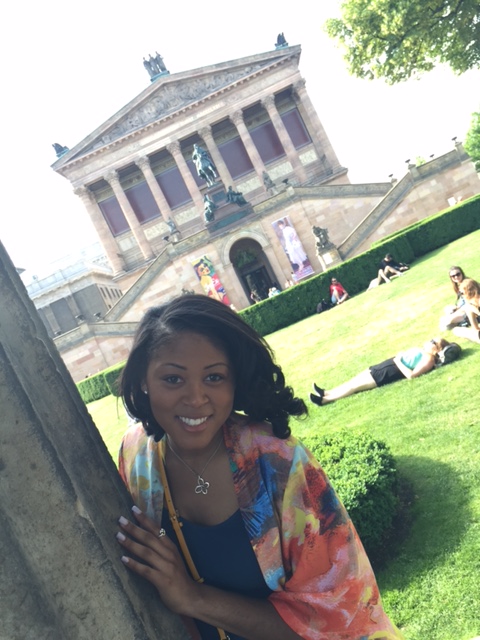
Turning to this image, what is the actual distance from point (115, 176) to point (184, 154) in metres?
5.96

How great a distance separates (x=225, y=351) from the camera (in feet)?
6.57

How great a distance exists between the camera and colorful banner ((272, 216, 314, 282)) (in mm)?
31953

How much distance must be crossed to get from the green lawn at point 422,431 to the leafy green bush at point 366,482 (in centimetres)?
22

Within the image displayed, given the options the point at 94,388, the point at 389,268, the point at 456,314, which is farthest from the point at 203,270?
the point at 456,314

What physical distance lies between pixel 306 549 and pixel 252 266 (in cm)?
3530

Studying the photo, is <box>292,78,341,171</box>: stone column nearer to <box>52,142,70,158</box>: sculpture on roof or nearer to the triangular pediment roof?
the triangular pediment roof

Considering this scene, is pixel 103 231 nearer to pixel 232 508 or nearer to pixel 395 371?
pixel 395 371

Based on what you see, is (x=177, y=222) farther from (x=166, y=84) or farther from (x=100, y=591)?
(x=100, y=591)

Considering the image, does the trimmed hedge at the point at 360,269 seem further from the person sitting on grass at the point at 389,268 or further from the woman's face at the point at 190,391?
the woman's face at the point at 190,391

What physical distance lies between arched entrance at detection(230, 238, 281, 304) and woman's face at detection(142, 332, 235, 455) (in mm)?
32971

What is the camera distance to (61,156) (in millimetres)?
42031

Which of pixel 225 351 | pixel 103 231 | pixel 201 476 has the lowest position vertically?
pixel 201 476

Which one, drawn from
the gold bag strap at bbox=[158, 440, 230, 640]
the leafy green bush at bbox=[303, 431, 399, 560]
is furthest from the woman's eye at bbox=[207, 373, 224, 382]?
→ the leafy green bush at bbox=[303, 431, 399, 560]

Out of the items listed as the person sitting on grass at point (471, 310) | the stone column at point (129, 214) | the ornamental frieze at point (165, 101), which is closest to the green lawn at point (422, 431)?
the person sitting on grass at point (471, 310)
